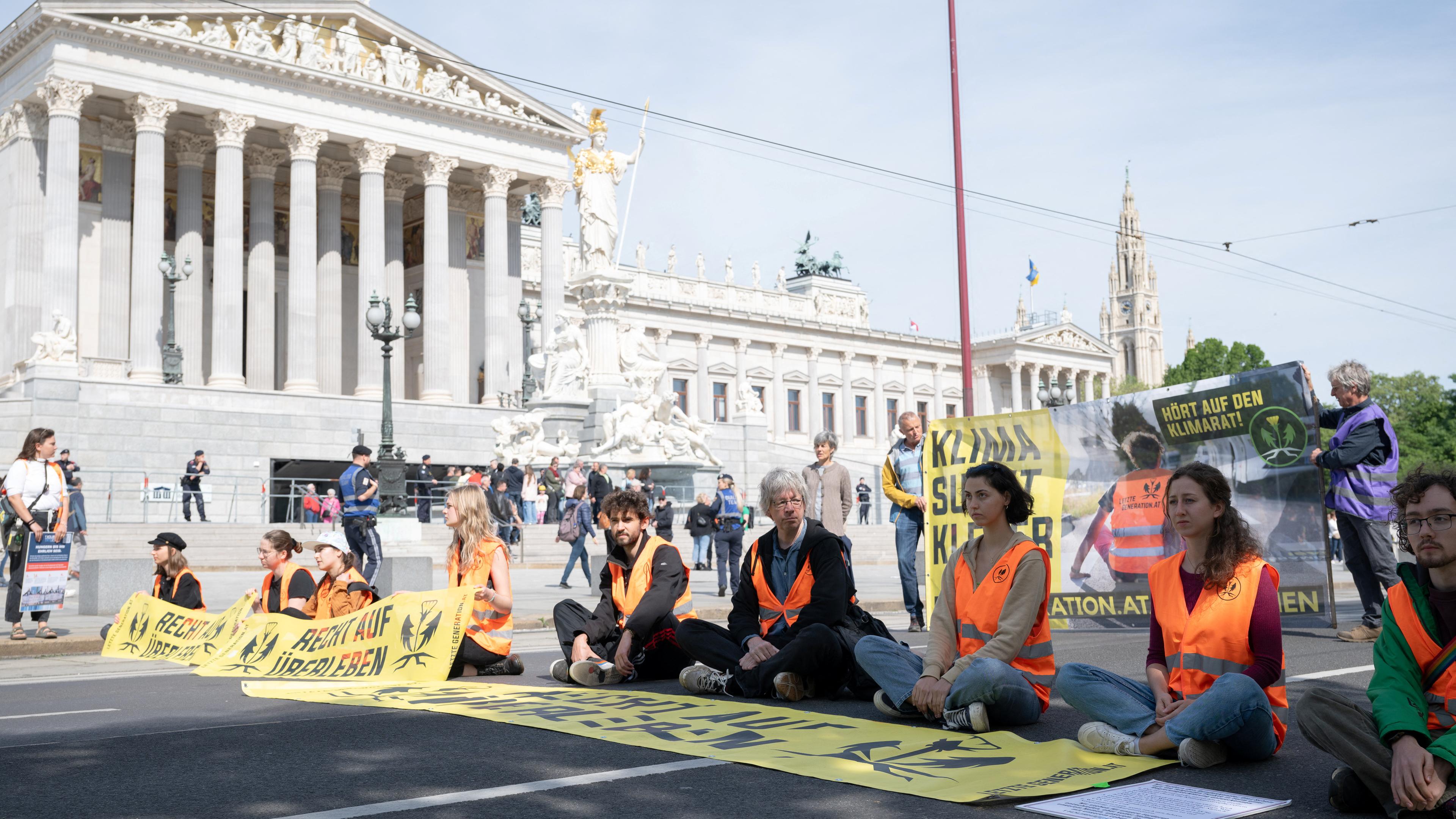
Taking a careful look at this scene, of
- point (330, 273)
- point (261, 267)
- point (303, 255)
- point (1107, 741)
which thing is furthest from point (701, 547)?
point (330, 273)

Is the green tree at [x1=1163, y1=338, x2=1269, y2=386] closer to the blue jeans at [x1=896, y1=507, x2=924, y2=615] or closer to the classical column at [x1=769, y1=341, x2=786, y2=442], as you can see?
the classical column at [x1=769, y1=341, x2=786, y2=442]

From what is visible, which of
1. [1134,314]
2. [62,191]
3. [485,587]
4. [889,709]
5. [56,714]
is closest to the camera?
[889,709]

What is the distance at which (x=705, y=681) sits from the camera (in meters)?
6.88

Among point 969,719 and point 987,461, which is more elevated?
point 987,461

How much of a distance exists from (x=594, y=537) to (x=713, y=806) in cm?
1602

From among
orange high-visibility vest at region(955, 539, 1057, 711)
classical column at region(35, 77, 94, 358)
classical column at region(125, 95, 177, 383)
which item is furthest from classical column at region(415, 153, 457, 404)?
orange high-visibility vest at region(955, 539, 1057, 711)

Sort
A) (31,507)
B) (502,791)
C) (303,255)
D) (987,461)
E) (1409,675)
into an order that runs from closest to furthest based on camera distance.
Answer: (1409,675) → (502,791) → (31,507) → (987,461) → (303,255)

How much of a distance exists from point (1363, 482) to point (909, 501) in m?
3.48

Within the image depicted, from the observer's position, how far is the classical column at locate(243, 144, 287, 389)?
1608 inches

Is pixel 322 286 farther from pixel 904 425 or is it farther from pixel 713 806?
pixel 713 806

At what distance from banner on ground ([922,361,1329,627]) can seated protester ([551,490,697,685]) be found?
3.30 m

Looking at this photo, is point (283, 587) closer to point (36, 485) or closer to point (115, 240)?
point (36, 485)

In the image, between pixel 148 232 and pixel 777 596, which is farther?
pixel 148 232

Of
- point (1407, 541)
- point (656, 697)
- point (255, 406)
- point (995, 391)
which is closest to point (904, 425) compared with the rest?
point (656, 697)
